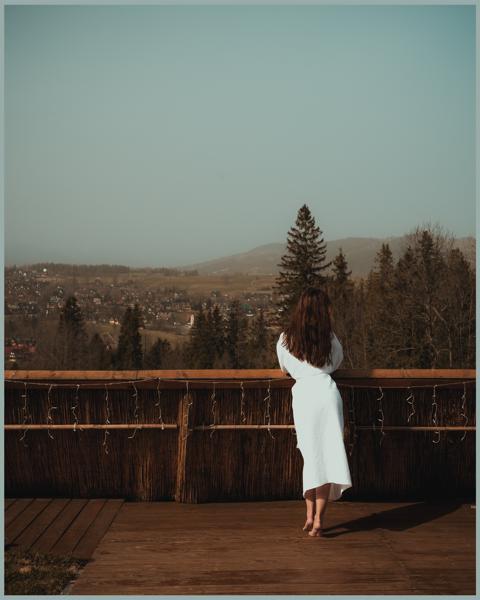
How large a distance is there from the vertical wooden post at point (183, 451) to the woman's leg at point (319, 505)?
88 cm

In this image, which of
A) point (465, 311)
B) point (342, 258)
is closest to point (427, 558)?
point (465, 311)

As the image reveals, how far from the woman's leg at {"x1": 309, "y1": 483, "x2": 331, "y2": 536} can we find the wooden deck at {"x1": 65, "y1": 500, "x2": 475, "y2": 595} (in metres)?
0.06

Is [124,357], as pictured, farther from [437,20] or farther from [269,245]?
[269,245]

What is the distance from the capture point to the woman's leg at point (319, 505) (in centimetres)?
404

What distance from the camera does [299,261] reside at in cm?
6600

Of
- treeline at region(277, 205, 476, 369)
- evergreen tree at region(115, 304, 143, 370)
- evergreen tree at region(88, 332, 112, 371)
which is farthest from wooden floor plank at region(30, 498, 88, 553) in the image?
evergreen tree at region(115, 304, 143, 370)

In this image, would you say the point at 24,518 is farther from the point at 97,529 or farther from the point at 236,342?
the point at 236,342

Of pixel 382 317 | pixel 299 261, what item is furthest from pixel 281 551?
pixel 299 261

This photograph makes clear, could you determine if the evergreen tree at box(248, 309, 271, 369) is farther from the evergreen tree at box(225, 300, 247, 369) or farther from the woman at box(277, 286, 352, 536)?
the woman at box(277, 286, 352, 536)

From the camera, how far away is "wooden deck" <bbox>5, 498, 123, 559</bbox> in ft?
12.7

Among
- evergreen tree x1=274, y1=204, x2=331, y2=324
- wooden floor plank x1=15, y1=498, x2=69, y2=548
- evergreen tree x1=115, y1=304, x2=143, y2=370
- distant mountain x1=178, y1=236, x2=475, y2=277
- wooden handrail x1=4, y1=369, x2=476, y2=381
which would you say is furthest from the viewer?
distant mountain x1=178, y1=236, x2=475, y2=277

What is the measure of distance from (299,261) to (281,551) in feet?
205

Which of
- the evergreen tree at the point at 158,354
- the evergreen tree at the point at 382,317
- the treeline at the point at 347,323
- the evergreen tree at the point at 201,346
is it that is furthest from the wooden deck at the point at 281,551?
the evergreen tree at the point at 158,354

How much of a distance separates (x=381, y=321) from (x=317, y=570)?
53118 mm
